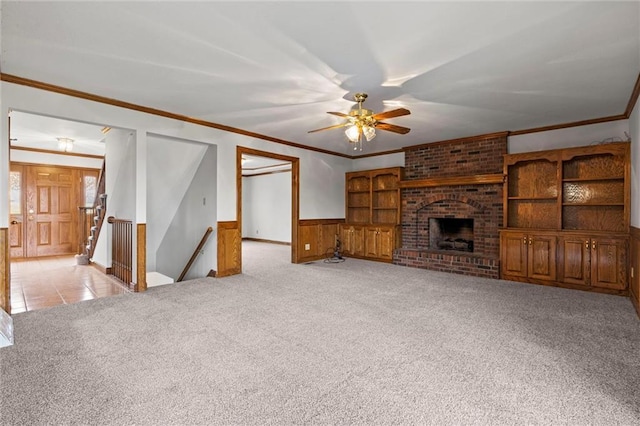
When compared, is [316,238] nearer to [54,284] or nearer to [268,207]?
[268,207]

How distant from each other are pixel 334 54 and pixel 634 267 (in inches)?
167

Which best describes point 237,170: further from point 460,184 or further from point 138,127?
point 460,184

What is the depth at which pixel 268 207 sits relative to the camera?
1102 centimetres

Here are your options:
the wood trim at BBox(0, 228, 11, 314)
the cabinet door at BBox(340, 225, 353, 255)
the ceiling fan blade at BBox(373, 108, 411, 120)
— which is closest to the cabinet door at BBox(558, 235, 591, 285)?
the ceiling fan blade at BBox(373, 108, 411, 120)

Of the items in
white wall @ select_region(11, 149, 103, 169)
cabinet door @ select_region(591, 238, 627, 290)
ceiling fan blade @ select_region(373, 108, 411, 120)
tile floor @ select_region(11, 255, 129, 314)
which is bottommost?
tile floor @ select_region(11, 255, 129, 314)

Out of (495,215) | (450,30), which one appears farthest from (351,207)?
(450,30)

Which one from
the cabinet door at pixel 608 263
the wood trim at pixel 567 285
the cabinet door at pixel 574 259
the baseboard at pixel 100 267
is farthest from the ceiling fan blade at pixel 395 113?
the baseboard at pixel 100 267

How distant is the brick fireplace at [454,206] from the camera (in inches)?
221

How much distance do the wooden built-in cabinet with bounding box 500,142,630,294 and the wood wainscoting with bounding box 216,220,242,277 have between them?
4.39 m

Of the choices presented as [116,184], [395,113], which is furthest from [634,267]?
[116,184]

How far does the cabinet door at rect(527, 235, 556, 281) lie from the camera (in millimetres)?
4734

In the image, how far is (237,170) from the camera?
219 inches

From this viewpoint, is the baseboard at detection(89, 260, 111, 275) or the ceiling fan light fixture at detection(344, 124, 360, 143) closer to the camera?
the ceiling fan light fixture at detection(344, 124, 360, 143)

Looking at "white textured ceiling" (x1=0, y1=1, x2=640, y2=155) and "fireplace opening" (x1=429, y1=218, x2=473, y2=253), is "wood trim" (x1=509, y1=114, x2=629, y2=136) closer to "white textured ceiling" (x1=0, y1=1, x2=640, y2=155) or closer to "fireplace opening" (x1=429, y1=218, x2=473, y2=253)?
"white textured ceiling" (x1=0, y1=1, x2=640, y2=155)
